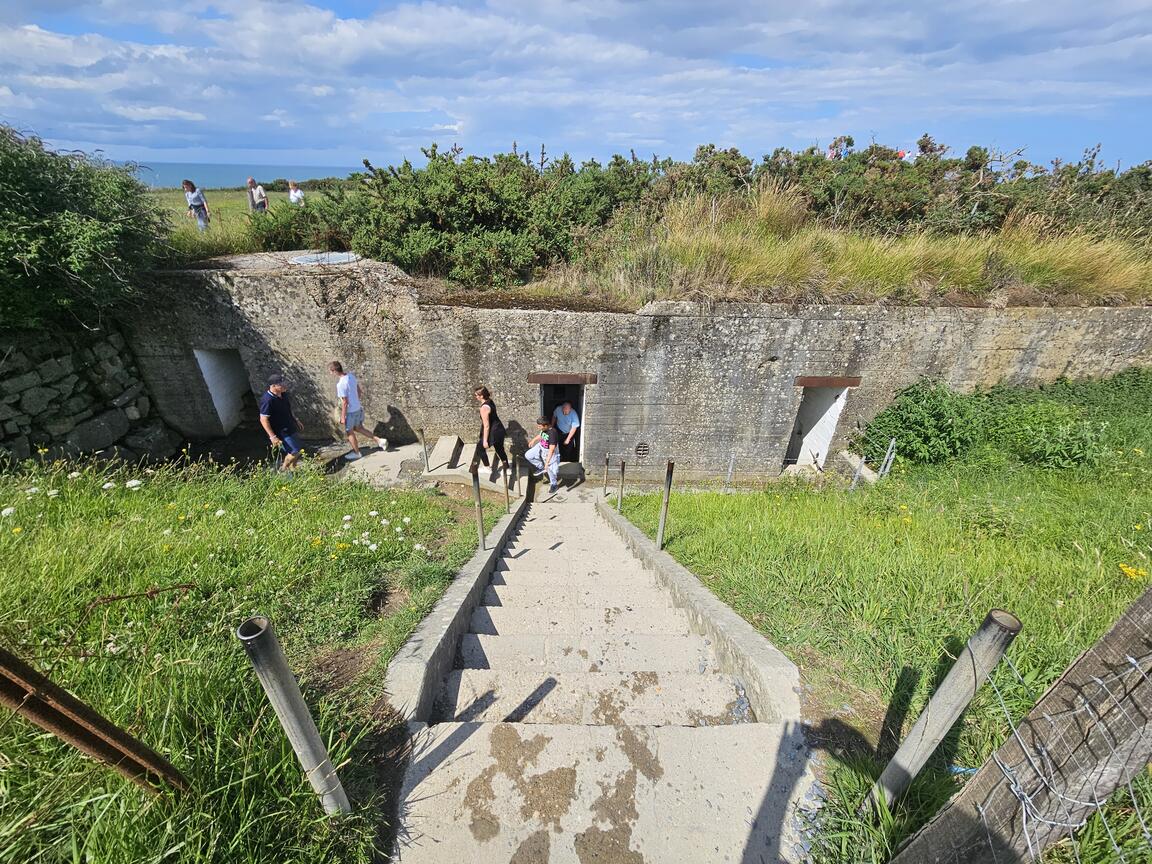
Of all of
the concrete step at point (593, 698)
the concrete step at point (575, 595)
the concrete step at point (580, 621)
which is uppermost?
the concrete step at point (593, 698)

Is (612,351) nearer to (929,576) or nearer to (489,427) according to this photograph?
(489,427)

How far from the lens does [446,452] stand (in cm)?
751

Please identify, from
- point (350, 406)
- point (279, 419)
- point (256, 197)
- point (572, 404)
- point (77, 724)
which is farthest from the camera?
point (256, 197)

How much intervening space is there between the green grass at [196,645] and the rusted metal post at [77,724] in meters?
0.12

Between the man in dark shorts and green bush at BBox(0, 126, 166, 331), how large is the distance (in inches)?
91.6

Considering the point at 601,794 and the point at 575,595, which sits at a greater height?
the point at 601,794

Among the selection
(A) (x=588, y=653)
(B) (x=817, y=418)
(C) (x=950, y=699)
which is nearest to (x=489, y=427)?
(A) (x=588, y=653)

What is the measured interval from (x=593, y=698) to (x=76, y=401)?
828cm

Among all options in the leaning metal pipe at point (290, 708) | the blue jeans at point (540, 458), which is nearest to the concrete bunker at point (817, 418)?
the blue jeans at point (540, 458)

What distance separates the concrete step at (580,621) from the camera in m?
3.67

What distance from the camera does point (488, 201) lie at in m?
8.21

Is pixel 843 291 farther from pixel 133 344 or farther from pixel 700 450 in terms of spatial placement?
pixel 133 344

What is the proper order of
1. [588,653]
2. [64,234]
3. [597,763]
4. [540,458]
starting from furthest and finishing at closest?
[540,458] < [64,234] < [588,653] < [597,763]

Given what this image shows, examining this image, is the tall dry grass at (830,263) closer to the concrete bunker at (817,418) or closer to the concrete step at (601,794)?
the concrete bunker at (817,418)
